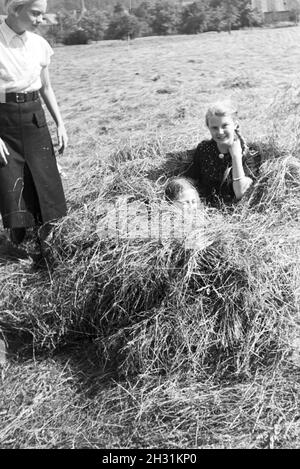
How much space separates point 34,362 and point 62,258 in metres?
0.50

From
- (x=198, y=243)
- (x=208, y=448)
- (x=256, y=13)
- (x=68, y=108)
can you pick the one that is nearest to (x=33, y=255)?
(x=198, y=243)

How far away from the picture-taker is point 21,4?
2246mm

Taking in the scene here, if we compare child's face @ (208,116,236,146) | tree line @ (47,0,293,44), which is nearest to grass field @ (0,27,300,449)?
child's face @ (208,116,236,146)

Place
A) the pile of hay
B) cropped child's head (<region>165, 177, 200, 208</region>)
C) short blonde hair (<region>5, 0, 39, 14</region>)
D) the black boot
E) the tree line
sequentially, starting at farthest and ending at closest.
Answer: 1. the tree line
2. the black boot
3. cropped child's head (<region>165, 177, 200, 208</region>)
4. short blonde hair (<region>5, 0, 39, 14</region>)
5. the pile of hay

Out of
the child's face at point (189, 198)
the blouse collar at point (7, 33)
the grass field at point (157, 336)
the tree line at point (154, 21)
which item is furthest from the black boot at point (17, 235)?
the tree line at point (154, 21)

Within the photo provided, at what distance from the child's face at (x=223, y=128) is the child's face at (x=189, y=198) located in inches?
11.7

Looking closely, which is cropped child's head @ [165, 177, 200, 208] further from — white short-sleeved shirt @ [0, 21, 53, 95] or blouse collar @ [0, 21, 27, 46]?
blouse collar @ [0, 21, 27, 46]

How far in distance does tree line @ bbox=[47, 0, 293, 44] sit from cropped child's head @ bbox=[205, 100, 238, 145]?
9924 millimetres

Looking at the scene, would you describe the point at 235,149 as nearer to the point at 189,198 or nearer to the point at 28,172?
the point at 189,198

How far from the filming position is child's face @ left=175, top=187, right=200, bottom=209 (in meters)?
2.69

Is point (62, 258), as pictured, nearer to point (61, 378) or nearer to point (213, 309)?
point (61, 378)

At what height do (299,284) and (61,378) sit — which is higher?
(299,284)
